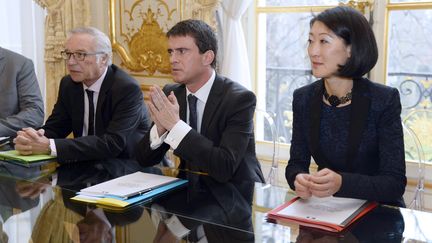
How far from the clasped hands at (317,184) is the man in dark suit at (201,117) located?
0.41 metres

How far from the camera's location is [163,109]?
2129 millimetres

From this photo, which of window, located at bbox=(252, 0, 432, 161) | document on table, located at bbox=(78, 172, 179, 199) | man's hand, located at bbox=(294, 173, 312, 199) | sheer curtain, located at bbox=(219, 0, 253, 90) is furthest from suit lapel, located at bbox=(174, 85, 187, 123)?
window, located at bbox=(252, 0, 432, 161)

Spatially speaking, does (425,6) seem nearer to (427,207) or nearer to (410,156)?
(410,156)

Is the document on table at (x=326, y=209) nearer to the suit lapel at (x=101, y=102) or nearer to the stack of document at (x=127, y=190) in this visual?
the stack of document at (x=127, y=190)

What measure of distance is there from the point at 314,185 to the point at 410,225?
32 cm

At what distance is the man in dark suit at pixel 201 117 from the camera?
208cm

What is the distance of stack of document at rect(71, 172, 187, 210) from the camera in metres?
1.64

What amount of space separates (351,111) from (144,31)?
109 inches

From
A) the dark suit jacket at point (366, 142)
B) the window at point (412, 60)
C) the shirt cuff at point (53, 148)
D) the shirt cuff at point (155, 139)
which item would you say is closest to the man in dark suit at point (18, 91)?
the shirt cuff at point (53, 148)

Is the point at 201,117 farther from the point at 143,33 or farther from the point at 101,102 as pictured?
the point at 143,33

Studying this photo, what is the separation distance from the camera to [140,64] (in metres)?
4.41

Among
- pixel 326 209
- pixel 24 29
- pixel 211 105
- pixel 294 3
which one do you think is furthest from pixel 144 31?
pixel 326 209

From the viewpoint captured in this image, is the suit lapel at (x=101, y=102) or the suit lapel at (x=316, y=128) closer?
the suit lapel at (x=316, y=128)

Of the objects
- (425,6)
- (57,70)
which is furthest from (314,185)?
(57,70)
